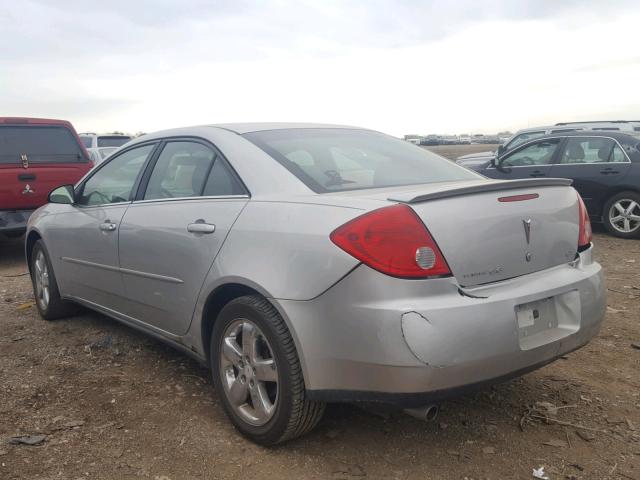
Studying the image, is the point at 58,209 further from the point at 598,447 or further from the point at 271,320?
the point at 598,447

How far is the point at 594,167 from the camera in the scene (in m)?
9.12

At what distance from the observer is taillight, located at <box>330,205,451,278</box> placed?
7.91 feet

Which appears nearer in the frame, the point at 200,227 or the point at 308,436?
the point at 308,436

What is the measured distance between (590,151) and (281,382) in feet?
26.6

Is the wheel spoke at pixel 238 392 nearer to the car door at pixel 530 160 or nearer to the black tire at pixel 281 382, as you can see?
the black tire at pixel 281 382

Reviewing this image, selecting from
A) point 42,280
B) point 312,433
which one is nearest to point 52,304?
point 42,280

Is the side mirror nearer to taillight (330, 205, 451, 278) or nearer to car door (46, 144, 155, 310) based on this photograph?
Answer: car door (46, 144, 155, 310)

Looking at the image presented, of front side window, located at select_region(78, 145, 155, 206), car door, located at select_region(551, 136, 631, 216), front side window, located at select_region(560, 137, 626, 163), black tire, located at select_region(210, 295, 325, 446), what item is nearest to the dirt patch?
black tire, located at select_region(210, 295, 325, 446)

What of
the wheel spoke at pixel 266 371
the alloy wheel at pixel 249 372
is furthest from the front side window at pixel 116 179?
the wheel spoke at pixel 266 371

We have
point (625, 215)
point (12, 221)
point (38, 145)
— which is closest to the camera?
point (12, 221)

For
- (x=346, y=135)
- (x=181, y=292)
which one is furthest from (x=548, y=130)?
(x=181, y=292)

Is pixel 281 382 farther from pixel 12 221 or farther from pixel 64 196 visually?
pixel 12 221

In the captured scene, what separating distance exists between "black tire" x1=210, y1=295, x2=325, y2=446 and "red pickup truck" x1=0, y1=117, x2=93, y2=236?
19.5 ft

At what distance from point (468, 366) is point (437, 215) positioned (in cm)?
60
